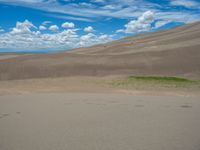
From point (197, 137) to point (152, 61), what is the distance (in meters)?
26.0

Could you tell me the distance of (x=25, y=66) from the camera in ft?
92.1

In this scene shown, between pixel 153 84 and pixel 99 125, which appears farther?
pixel 153 84

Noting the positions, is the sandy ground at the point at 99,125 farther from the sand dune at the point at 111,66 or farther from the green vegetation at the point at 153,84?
the sand dune at the point at 111,66

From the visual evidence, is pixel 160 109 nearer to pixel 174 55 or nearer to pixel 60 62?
pixel 60 62

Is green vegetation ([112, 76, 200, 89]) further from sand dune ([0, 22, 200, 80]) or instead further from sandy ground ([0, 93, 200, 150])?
sandy ground ([0, 93, 200, 150])

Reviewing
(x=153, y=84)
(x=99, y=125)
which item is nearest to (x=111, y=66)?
(x=153, y=84)

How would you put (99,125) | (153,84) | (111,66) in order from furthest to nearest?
(111,66), (153,84), (99,125)

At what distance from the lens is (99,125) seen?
251 inches

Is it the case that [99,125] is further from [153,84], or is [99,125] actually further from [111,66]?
[111,66]

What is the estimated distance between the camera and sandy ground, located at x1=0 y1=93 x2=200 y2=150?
5133 mm

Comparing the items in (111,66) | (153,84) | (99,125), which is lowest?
(99,125)

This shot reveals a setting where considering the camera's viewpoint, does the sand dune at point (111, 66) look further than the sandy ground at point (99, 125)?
Yes

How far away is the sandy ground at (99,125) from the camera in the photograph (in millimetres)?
5133

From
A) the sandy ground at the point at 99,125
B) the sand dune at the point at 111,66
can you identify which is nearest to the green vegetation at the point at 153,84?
the sand dune at the point at 111,66
